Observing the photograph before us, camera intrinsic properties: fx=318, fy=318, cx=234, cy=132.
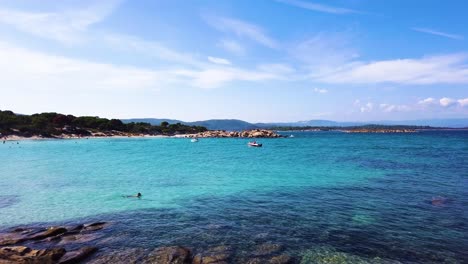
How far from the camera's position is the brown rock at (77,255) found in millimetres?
16069

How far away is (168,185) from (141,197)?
6997 millimetres

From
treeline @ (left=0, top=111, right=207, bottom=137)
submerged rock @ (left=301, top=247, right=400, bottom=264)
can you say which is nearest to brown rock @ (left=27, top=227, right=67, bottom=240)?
submerged rock @ (left=301, top=247, right=400, bottom=264)

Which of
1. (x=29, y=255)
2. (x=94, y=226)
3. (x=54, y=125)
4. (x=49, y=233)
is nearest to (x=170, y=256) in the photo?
(x=29, y=255)

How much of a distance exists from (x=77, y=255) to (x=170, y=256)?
4891mm

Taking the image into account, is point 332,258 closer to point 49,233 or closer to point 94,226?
point 94,226

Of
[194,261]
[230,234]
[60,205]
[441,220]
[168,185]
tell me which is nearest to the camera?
[194,261]

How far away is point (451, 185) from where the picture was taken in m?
35.6

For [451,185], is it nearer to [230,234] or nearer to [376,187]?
[376,187]

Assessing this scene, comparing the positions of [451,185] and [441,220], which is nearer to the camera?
[441,220]

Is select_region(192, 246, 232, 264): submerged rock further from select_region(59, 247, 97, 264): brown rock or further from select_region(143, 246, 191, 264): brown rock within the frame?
select_region(59, 247, 97, 264): brown rock

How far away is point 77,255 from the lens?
16.7 m

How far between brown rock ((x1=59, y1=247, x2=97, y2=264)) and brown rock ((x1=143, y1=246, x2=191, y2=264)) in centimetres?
333

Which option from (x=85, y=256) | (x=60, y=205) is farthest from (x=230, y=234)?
(x=60, y=205)

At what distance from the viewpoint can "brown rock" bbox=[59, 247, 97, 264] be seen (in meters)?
16.1
